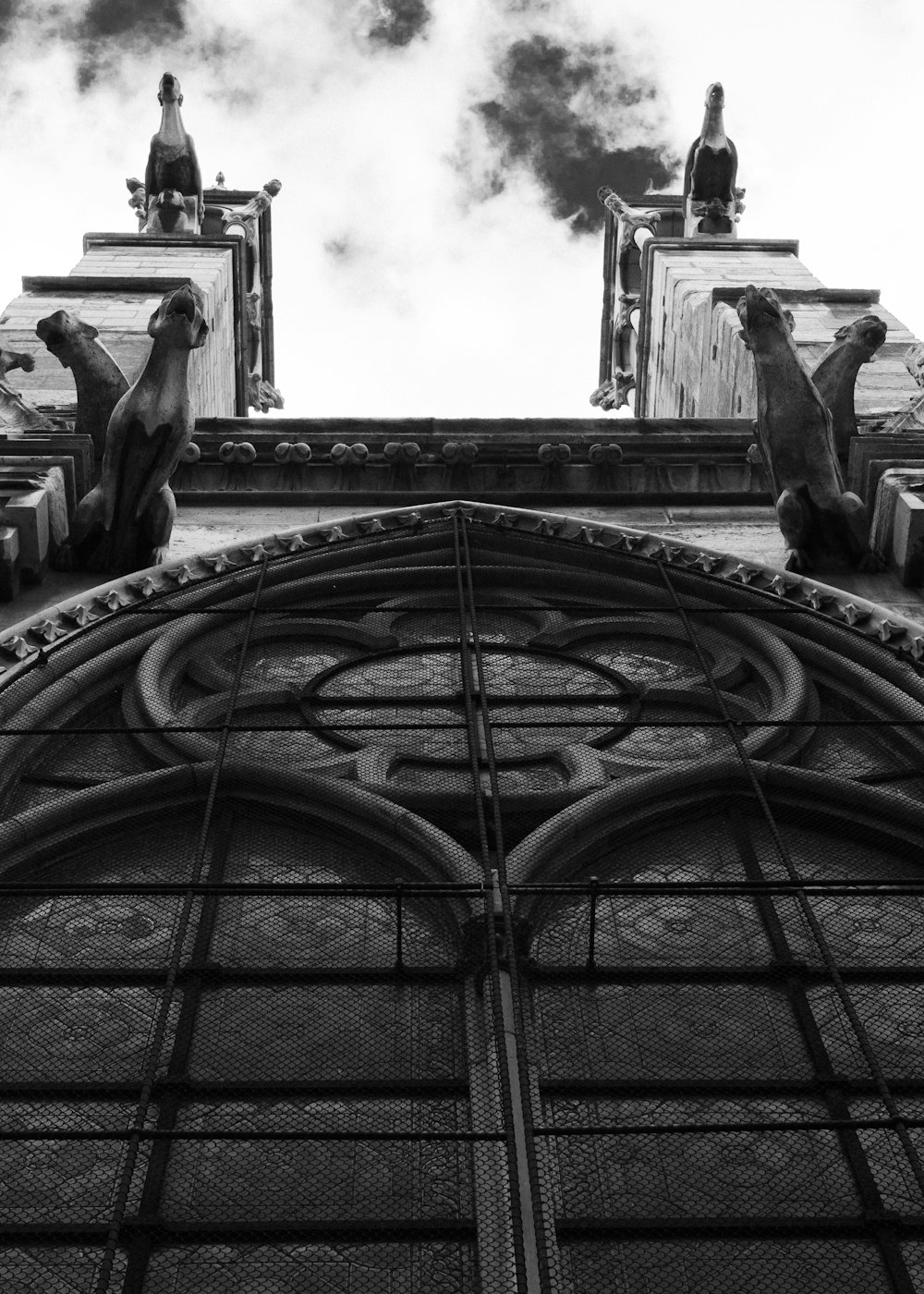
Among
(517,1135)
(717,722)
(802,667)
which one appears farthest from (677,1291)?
(802,667)

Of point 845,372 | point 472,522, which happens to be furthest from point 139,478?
point 845,372

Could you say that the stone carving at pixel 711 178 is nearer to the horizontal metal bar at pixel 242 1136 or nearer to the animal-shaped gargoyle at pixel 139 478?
the animal-shaped gargoyle at pixel 139 478

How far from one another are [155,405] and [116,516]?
2.05 ft

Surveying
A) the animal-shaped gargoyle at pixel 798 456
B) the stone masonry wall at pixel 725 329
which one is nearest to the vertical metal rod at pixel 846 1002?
the animal-shaped gargoyle at pixel 798 456

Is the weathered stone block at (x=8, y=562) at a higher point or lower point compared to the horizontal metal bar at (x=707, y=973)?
higher

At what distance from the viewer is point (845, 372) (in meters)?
11.3

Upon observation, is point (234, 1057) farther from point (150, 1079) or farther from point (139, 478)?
point (139, 478)

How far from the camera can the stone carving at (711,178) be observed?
72.8 feet

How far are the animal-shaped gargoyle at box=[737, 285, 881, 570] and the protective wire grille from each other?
1.00m

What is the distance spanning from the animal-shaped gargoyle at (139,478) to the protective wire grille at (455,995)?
855 mm

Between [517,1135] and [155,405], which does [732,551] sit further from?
[517,1135]

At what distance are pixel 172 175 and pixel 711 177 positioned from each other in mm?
6280

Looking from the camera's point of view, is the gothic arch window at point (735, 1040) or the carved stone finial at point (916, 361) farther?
the carved stone finial at point (916, 361)

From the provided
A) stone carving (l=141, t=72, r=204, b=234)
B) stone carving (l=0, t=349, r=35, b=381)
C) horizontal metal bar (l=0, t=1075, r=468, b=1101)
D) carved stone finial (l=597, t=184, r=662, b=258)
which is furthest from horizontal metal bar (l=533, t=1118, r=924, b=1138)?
carved stone finial (l=597, t=184, r=662, b=258)
